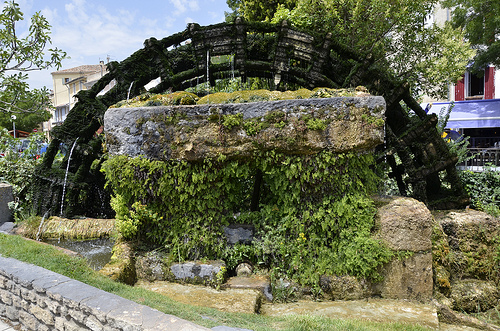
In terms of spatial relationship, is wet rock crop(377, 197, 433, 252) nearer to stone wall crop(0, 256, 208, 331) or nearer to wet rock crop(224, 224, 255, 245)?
wet rock crop(224, 224, 255, 245)

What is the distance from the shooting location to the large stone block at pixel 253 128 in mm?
3990

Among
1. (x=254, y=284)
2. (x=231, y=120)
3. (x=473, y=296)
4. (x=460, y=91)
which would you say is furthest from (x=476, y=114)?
(x=254, y=284)

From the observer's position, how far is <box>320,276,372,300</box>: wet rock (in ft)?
13.2

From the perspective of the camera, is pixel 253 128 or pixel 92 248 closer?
pixel 253 128

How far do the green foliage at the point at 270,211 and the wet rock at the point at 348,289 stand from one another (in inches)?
3.5

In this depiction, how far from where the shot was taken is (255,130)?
4.07 metres

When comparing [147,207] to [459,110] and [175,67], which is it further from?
[459,110]

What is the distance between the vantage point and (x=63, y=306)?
3.23m

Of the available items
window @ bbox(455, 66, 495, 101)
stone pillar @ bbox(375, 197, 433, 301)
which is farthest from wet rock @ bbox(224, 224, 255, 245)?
window @ bbox(455, 66, 495, 101)

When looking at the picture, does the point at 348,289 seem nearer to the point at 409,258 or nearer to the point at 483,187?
the point at 409,258

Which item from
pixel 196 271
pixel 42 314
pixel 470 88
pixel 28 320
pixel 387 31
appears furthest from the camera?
pixel 470 88

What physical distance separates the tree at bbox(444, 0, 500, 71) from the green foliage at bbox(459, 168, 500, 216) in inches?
314

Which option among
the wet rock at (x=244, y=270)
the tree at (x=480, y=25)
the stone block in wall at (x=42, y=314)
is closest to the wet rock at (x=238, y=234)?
the wet rock at (x=244, y=270)

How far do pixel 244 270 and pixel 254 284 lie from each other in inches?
11.3
